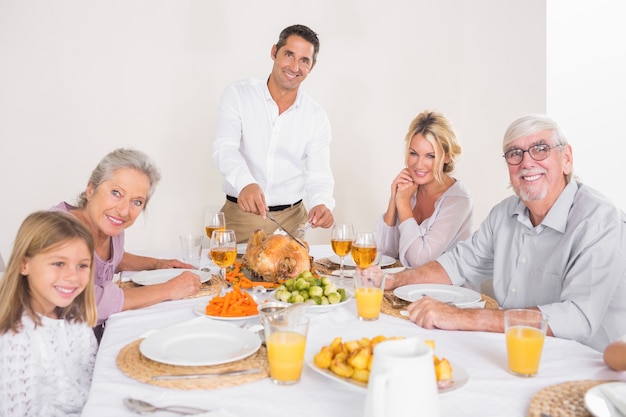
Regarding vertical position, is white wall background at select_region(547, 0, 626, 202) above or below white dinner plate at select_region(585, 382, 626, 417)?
above

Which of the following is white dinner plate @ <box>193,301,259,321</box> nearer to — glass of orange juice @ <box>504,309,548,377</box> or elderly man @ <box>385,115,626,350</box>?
elderly man @ <box>385,115,626,350</box>

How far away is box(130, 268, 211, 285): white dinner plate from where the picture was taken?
1916 millimetres

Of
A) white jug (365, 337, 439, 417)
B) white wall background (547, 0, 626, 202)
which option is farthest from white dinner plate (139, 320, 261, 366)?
white wall background (547, 0, 626, 202)

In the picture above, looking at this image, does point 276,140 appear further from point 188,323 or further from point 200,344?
point 200,344

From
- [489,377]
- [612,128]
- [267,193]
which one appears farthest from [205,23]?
[489,377]

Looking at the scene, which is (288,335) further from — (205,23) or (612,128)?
(612,128)

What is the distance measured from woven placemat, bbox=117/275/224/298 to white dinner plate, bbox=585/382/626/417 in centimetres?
112

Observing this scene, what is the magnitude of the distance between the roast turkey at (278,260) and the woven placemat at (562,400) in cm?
92

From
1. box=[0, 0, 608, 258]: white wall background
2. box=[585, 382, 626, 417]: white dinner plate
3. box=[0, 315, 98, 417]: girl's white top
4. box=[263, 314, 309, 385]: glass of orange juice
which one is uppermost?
box=[0, 0, 608, 258]: white wall background

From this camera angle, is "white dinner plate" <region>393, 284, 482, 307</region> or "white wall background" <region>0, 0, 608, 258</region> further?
"white wall background" <region>0, 0, 608, 258</region>

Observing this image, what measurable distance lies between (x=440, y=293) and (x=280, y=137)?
5.55 feet

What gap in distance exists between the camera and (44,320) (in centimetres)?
143

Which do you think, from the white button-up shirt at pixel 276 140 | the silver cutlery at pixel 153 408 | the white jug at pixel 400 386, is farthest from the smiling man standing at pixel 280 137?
the white jug at pixel 400 386

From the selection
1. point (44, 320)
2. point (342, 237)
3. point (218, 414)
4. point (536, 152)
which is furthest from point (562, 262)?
point (44, 320)
